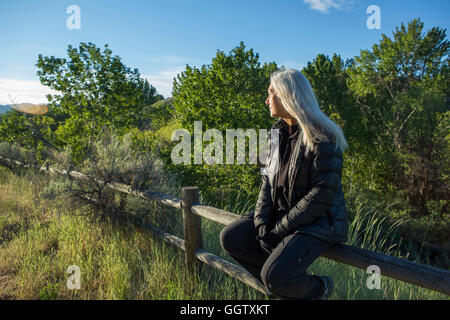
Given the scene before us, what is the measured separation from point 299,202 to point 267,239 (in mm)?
381

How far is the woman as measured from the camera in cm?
187

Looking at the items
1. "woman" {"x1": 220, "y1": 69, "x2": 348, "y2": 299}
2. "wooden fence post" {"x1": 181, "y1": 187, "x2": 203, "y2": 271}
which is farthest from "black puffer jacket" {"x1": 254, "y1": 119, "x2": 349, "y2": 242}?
"wooden fence post" {"x1": 181, "y1": 187, "x2": 203, "y2": 271}

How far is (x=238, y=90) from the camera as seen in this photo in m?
8.59

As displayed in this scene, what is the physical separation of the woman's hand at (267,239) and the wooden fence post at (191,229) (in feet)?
3.85

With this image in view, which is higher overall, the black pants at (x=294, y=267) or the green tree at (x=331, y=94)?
the green tree at (x=331, y=94)

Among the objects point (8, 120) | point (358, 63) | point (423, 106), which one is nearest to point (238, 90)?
point (8, 120)

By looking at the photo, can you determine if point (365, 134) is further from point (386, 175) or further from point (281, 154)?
point (281, 154)

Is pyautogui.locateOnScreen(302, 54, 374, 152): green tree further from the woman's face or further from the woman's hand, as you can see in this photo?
the woman's hand

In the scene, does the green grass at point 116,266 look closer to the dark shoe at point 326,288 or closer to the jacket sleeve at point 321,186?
the dark shoe at point 326,288

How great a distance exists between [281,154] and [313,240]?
0.69 m

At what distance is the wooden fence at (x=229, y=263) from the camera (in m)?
1.59

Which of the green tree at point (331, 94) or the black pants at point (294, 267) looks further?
the green tree at point (331, 94)

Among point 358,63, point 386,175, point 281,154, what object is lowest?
point 386,175
